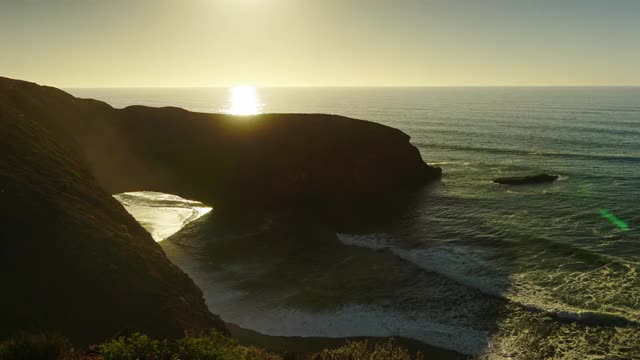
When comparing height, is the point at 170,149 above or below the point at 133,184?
above

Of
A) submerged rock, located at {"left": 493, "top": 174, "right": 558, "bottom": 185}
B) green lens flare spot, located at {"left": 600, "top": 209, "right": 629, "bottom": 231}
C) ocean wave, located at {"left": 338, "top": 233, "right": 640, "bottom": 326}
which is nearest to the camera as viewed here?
ocean wave, located at {"left": 338, "top": 233, "right": 640, "bottom": 326}

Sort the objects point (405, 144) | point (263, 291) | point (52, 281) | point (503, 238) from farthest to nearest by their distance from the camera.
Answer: point (405, 144)
point (503, 238)
point (263, 291)
point (52, 281)

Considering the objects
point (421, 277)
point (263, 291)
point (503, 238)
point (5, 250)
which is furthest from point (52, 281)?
point (503, 238)

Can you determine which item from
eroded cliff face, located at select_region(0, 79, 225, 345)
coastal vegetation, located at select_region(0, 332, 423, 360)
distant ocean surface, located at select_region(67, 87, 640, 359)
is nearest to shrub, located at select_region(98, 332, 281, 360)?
coastal vegetation, located at select_region(0, 332, 423, 360)

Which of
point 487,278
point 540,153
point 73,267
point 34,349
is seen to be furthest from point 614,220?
point 34,349

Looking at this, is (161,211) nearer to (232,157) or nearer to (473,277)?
(232,157)

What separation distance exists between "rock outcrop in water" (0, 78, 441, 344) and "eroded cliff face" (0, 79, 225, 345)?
42 mm

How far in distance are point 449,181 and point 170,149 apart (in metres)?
27.6

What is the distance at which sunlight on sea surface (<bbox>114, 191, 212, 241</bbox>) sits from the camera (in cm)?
3575

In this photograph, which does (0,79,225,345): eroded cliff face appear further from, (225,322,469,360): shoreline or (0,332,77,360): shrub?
(225,322,469,360): shoreline

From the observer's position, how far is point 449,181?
4800 centimetres

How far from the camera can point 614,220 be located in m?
32.0

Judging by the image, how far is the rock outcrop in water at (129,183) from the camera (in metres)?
13.2

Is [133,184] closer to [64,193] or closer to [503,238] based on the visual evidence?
[64,193]
